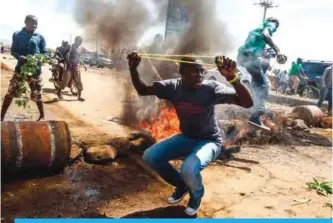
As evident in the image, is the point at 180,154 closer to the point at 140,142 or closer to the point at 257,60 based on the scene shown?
the point at 140,142

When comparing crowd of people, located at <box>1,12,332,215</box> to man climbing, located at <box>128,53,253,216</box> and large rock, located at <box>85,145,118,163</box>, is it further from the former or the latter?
large rock, located at <box>85,145,118,163</box>

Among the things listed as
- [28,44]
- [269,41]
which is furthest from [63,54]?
[269,41]

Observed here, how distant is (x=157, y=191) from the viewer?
3732 millimetres

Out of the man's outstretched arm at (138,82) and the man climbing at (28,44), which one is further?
the man climbing at (28,44)

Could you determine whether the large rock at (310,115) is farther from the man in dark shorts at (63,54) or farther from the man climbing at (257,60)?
the man in dark shorts at (63,54)

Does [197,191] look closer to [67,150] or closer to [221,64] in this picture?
[221,64]

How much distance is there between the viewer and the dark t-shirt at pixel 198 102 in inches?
127

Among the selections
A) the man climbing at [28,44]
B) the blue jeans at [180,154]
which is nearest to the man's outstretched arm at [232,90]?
the blue jeans at [180,154]

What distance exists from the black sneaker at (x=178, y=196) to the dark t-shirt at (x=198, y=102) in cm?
54

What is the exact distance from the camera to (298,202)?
3.84m

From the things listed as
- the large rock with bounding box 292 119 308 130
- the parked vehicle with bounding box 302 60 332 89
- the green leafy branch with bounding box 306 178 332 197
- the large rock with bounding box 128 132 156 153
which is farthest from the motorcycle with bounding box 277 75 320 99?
the large rock with bounding box 128 132 156 153

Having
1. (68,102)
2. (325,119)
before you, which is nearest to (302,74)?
(325,119)

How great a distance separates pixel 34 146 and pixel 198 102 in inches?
66.6

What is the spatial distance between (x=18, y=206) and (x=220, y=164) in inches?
105
